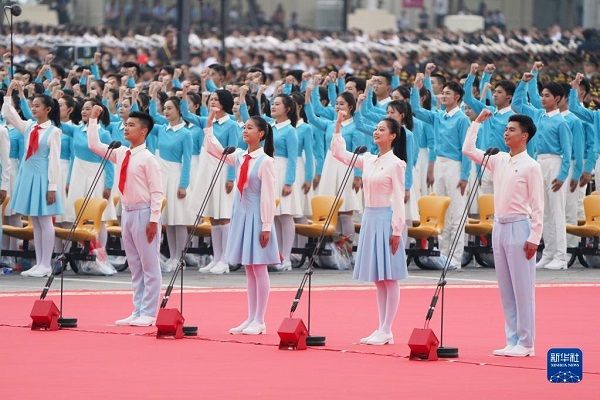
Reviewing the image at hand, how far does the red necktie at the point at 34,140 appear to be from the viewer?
1920cm

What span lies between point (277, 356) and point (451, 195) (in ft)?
24.8

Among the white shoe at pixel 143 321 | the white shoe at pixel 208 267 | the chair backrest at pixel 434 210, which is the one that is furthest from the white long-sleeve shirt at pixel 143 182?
the chair backrest at pixel 434 210

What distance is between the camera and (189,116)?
802 inches

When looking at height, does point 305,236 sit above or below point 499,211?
below

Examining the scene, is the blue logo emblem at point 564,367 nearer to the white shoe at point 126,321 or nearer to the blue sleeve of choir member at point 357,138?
the white shoe at point 126,321

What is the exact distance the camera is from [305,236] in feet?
69.7

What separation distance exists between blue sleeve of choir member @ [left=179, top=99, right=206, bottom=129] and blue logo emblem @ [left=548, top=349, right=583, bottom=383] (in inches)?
359

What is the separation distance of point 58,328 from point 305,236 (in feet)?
22.5

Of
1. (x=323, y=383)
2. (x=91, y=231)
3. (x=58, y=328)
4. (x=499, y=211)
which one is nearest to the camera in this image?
(x=323, y=383)

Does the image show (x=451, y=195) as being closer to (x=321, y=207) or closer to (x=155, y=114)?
(x=321, y=207)

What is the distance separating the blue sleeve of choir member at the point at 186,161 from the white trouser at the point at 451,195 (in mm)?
2975

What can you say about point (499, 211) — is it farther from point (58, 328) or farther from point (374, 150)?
point (374, 150)

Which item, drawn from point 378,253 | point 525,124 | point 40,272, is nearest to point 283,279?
point 40,272

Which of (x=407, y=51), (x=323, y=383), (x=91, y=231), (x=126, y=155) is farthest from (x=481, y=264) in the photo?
(x=407, y=51)
